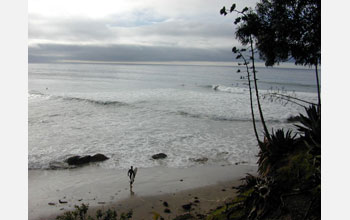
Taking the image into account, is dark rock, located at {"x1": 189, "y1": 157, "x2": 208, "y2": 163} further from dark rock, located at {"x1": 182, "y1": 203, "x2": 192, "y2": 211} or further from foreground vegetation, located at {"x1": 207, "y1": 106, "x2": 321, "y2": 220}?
foreground vegetation, located at {"x1": 207, "y1": 106, "x2": 321, "y2": 220}

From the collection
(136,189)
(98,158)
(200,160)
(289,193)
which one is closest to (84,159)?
(98,158)

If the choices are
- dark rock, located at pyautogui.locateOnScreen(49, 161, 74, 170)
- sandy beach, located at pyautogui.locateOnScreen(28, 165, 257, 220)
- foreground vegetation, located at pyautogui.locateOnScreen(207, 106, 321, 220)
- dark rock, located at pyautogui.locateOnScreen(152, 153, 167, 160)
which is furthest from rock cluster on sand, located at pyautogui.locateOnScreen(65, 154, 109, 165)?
foreground vegetation, located at pyautogui.locateOnScreen(207, 106, 321, 220)

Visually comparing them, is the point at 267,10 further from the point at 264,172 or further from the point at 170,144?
the point at 170,144

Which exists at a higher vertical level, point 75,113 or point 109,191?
point 75,113

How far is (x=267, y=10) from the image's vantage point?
28.2 feet

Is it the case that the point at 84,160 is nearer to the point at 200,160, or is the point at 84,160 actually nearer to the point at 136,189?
the point at 136,189

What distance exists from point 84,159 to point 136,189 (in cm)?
340

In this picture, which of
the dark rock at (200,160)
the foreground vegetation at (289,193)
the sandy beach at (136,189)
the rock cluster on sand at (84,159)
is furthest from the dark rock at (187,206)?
the rock cluster on sand at (84,159)

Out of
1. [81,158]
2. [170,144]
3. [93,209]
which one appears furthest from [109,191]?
[170,144]

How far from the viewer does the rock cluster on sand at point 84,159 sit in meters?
10.1

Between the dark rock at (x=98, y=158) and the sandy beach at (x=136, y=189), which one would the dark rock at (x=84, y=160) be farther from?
the sandy beach at (x=136, y=189)

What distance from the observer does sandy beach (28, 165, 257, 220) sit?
258 inches

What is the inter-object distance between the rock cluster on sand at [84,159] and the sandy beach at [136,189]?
52cm

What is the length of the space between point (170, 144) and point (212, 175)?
4.16 metres
